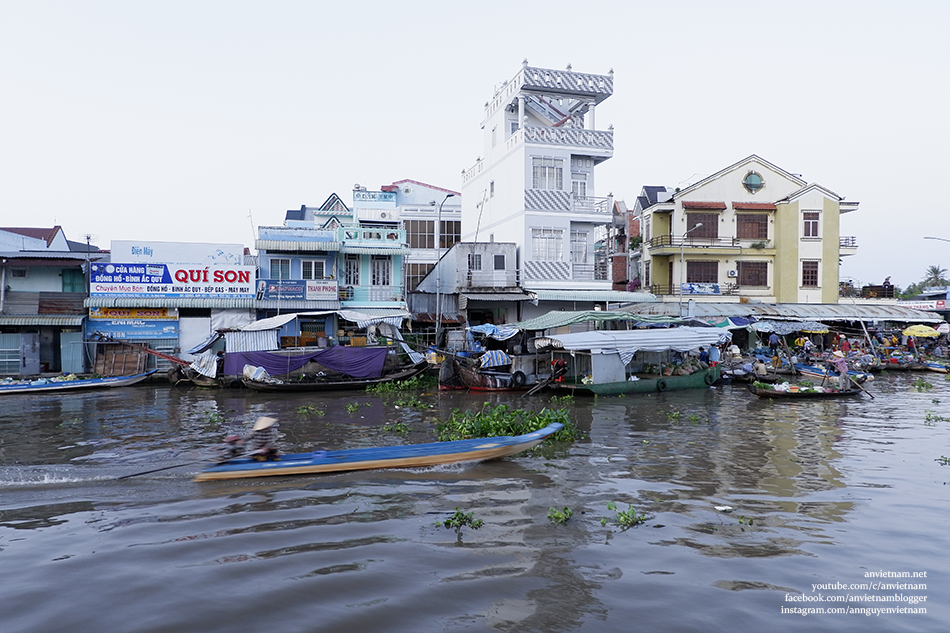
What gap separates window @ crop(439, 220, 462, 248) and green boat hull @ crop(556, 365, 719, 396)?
17068 millimetres

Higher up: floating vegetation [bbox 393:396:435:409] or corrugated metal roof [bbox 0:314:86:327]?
corrugated metal roof [bbox 0:314:86:327]

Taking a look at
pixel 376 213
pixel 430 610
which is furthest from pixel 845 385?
pixel 376 213

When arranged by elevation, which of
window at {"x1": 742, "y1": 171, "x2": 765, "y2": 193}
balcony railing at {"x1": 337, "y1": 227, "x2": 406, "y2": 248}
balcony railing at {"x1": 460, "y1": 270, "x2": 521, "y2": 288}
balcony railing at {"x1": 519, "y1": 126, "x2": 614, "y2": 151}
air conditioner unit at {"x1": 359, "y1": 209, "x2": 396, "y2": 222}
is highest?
balcony railing at {"x1": 519, "y1": 126, "x2": 614, "y2": 151}

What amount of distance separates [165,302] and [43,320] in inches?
193

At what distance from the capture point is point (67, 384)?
24859 millimetres

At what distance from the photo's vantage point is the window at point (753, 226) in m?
39.1

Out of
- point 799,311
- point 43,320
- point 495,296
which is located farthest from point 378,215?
point 799,311

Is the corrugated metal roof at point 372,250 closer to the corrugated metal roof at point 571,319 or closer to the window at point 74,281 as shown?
the corrugated metal roof at point 571,319

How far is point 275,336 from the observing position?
26828mm

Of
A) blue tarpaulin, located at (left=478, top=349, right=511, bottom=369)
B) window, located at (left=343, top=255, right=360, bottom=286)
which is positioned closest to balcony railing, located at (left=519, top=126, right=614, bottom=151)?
window, located at (left=343, top=255, right=360, bottom=286)

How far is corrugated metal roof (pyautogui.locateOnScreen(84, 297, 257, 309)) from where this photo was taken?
27703mm

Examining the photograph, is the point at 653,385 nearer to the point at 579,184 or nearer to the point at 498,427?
the point at 498,427

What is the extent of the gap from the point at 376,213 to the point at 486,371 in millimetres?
16585

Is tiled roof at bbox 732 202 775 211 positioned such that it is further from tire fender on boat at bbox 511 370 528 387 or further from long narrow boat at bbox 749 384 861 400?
tire fender on boat at bbox 511 370 528 387
